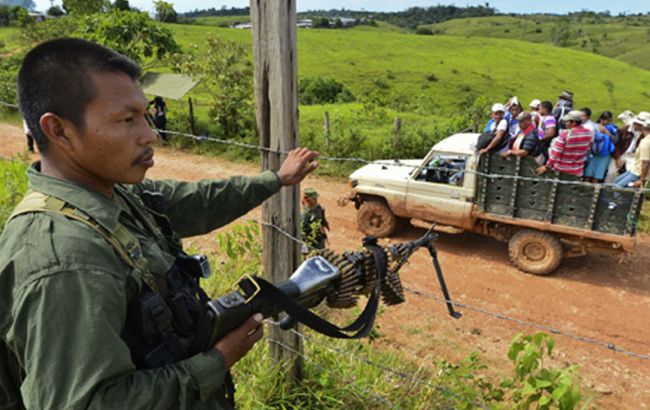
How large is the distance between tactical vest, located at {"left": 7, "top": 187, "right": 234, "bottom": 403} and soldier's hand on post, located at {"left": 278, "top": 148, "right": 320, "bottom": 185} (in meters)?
0.87

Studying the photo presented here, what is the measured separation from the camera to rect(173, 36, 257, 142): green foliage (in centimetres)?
1163

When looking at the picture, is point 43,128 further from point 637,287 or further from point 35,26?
point 35,26

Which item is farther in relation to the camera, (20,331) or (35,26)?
(35,26)

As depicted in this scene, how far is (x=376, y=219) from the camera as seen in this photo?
775 centimetres

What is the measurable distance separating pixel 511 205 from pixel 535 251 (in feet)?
2.46

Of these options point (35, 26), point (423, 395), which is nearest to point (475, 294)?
point (423, 395)

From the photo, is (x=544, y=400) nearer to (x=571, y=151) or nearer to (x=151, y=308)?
(x=151, y=308)

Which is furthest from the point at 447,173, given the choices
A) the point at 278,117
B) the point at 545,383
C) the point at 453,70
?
the point at 453,70

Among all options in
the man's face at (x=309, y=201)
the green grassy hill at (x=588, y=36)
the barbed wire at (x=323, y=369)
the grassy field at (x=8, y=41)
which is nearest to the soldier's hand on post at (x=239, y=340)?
the barbed wire at (x=323, y=369)

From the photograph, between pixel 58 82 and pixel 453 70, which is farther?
pixel 453 70

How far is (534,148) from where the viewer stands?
6188 millimetres

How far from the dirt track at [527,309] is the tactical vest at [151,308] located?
3.39 metres

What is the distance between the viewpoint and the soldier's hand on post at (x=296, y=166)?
7.49ft

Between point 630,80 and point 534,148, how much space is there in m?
37.6
